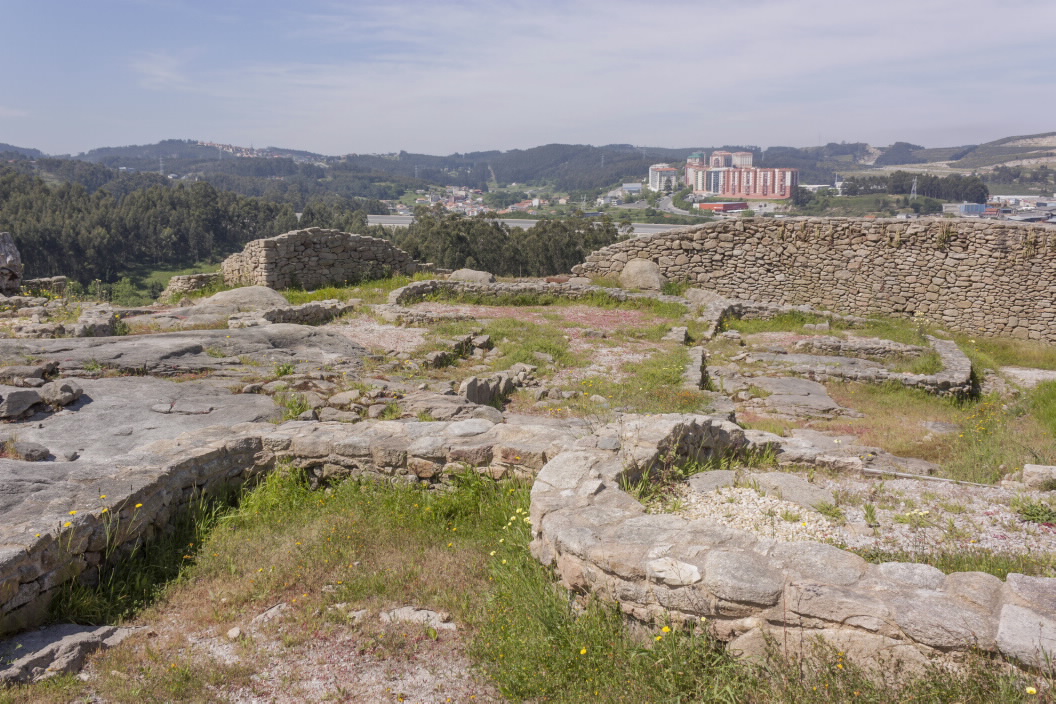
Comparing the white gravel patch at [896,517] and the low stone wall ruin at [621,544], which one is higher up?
the low stone wall ruin at [621,544]

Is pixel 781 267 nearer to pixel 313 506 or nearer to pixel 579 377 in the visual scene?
pixel 579 377

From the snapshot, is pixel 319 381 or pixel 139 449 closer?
pixel 139 449

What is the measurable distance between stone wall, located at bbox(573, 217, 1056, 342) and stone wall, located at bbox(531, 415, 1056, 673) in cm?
1695

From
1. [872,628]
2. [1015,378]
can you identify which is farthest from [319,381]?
[1015,378]

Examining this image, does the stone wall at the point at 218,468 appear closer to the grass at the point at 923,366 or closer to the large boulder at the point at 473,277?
the grass at the point at 923,366

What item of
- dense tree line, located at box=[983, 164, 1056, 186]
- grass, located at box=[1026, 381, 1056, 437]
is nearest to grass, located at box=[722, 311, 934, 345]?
grass, located at box=[1026, 381, 1056, 437]

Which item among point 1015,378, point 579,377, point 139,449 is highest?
point 139,449

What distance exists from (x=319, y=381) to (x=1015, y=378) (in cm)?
1397

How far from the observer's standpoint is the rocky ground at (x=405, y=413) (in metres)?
4.32

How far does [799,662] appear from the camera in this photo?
3432 mm

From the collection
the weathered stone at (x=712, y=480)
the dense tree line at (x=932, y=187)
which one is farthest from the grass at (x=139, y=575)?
the dense tree line at (x=932, y=187)

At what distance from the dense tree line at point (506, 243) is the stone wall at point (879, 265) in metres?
38.4

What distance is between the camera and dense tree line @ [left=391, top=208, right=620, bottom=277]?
58812mm

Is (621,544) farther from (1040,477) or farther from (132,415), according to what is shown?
(132,415)
